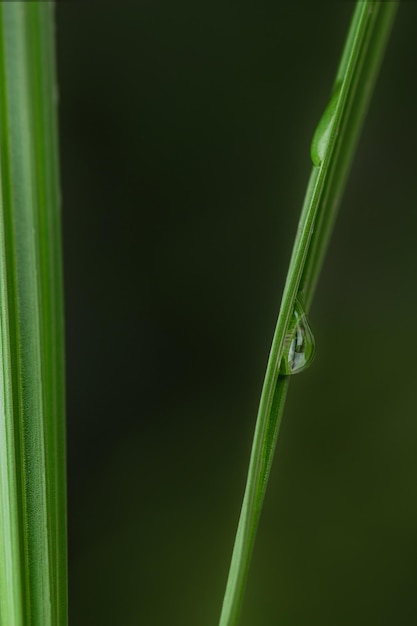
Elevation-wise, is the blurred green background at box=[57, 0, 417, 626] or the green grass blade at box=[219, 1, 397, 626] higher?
the green grass blade at box=[219, 1, 397, 626]

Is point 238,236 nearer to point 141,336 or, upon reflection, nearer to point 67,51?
point 141,336

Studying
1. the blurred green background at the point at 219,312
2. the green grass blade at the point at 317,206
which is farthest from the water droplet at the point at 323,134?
the blurred green background at the point at 219,312

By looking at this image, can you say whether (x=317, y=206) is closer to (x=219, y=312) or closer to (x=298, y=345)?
(x=298, y=345)

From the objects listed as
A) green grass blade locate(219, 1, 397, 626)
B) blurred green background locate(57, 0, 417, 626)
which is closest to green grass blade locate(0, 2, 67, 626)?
green grass blade locate(219, 1, 397, 626)

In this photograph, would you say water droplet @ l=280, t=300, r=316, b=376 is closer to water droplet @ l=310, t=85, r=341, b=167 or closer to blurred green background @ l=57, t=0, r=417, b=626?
water droplet @ l=310, t=85, r=341, b=167

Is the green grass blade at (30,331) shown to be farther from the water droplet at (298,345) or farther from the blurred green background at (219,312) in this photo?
the blurred green background at (219,312)

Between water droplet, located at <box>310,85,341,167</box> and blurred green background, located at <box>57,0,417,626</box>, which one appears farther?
blurred green background, located at <box>57,0,417,626</box>

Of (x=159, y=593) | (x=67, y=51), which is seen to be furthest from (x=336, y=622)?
(x=67, y=51)
